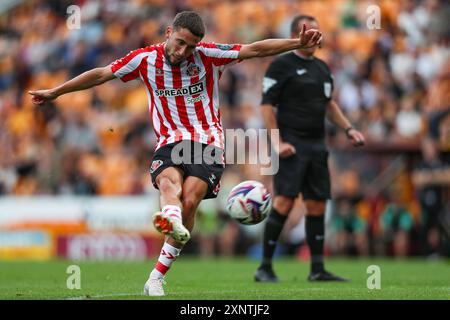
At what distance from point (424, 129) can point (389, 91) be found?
4.49 ft

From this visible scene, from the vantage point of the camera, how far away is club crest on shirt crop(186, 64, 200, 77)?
7.65 m

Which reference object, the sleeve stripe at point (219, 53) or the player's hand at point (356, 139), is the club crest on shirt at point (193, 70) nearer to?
the sleeve stripe at point (219, 53)

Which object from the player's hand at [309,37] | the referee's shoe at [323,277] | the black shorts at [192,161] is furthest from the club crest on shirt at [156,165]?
the referee's shoe at [323,277]

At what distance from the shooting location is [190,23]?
7242 millimetres

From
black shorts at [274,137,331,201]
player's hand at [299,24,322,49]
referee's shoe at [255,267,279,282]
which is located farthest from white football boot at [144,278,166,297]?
black shorts at [274,137,331,201]

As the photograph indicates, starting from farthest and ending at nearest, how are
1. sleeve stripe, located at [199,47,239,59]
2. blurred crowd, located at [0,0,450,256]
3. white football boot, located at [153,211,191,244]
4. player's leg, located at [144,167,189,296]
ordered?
1. blurred crowd, located at [0,0,450,256]
2. sleeve stripe, located at [199,47,239,59]
3. player's leg, located at [144,167,189,296]
4. white football boot, located at [153,211,191,244]

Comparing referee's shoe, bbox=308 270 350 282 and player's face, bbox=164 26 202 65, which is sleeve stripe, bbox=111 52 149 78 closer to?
player's face, bbox=164 26 202 65

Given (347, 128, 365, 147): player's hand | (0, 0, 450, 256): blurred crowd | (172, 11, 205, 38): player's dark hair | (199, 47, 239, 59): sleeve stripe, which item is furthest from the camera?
(0, 0, 450, 256): blurred crowd

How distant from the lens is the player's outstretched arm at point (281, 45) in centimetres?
729

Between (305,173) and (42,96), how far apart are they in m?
3.12

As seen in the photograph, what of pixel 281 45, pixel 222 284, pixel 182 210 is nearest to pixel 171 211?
pixel 182 210

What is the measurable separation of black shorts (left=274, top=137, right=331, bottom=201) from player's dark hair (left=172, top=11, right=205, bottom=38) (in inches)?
106

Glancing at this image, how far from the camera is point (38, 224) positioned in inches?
696

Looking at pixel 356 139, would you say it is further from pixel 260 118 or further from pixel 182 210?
pixel 260 118
